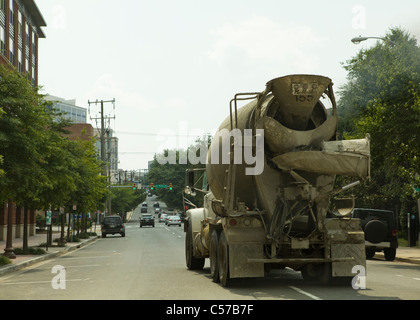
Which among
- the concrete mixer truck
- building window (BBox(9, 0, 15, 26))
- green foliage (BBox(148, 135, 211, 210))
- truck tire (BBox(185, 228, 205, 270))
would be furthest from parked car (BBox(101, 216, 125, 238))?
green foliage (BBox(148, 135, 211, 210))

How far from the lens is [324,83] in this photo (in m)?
13.0

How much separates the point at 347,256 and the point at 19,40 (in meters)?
47.4

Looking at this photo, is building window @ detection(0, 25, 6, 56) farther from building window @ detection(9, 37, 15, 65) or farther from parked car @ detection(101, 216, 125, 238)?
parked car @ detection(101, 216, 125, 238)

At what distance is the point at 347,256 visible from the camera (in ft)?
43.0

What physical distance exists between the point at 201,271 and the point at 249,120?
6552 millimetres

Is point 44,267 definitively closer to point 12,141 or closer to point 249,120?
point 12,141

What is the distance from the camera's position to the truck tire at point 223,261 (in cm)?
1316

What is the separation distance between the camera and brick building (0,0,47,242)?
47.9 meters

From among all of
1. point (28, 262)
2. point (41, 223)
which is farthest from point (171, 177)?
point (28, 262)

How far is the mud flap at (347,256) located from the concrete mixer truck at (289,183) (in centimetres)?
2

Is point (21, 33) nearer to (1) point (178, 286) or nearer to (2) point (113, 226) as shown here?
(2) point (113, 226)

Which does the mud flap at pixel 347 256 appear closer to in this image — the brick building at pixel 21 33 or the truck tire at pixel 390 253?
the truck tire at pixel 390 253

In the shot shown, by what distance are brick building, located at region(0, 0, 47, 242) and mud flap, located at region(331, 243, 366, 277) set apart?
35315 mm
